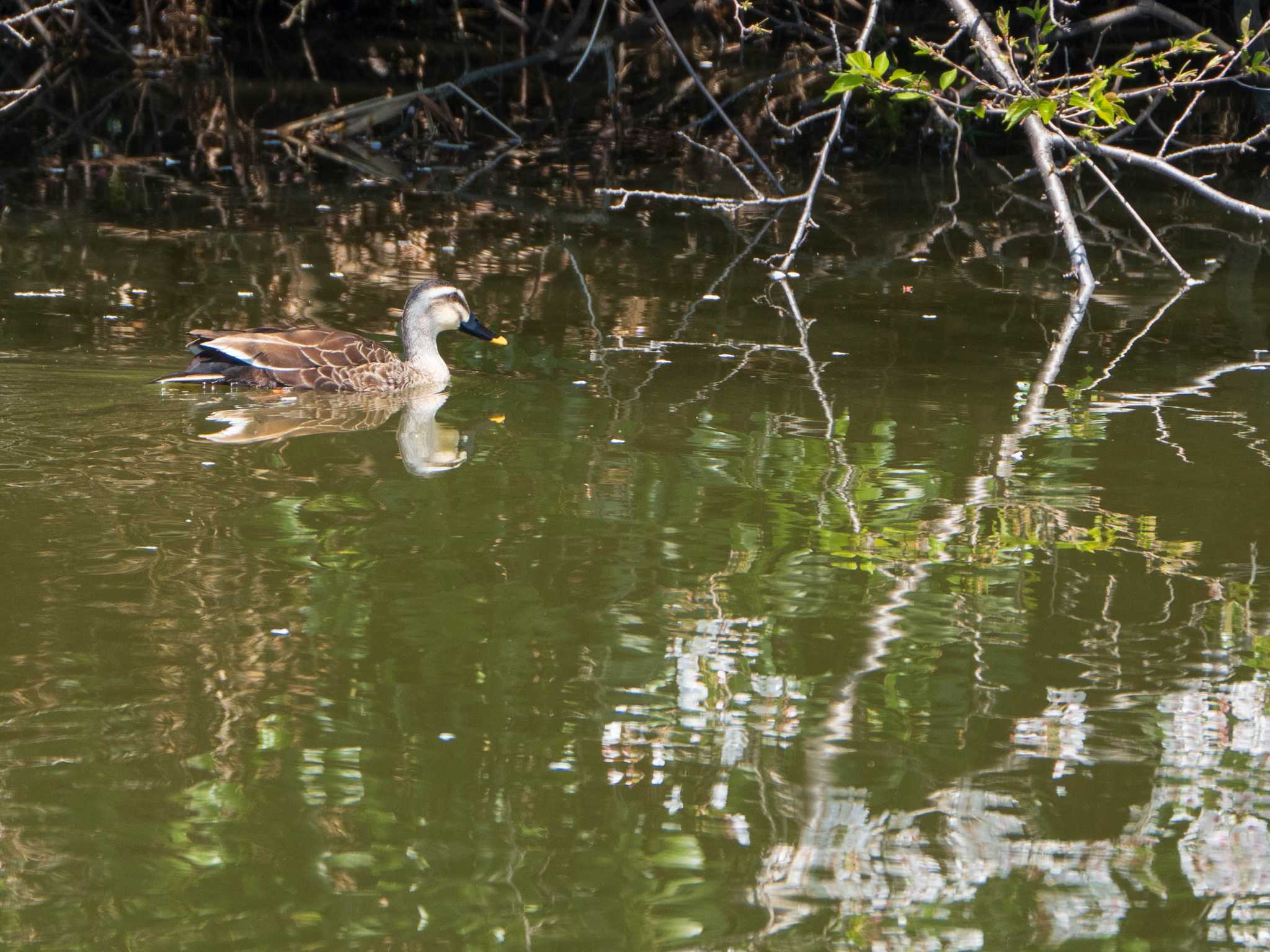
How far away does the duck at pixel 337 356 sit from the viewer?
26.3 feet

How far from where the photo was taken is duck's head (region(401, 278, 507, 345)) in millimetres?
8648

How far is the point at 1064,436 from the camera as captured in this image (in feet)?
24.8

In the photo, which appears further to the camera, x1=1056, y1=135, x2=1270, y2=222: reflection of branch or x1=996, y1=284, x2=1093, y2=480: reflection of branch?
x1=1056, y1=135, x2=1270, y2=222: reflection of branch

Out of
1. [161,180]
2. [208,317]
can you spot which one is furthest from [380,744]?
[161,180]

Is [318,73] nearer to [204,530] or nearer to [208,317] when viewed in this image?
[208,317]

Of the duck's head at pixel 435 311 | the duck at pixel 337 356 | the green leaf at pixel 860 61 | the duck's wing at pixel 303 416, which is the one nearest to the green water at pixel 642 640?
the duck's wing at pixel 303 416

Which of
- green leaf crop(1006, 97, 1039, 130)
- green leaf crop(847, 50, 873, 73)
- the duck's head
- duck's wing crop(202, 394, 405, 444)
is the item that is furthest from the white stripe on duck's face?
green leaf crop(1006, 97, 1039, 130)

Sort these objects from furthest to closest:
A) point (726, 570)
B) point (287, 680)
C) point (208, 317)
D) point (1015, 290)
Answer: point (1015, 290)
point (208, 317)
point (726, 570)
point (287, 680)

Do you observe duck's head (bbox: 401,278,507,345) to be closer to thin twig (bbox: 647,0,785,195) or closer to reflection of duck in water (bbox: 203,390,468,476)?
reflection of duck in water (bbox: 203,390,468,476)

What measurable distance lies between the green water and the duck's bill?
179 mm

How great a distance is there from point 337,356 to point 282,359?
263 millimetres

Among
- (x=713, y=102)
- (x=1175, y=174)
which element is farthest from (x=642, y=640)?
(x=713, y=102)

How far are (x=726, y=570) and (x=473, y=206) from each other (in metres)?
8.10

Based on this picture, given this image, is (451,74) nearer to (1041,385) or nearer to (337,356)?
(337,356)
